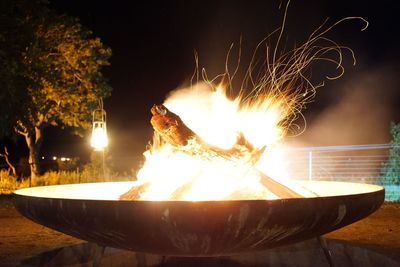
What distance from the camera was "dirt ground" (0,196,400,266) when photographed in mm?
4895

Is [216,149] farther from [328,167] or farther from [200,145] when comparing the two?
[328,167]

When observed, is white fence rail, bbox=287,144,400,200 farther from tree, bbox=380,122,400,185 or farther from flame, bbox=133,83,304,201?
flame, bbox=133,83,304,201

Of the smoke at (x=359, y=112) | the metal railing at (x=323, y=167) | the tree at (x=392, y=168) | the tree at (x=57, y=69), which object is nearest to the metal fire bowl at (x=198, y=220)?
the tree at (x=392, y=168)

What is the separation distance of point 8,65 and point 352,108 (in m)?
10.7

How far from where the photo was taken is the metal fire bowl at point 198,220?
2545 mm

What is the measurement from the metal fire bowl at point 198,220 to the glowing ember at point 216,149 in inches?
32.6

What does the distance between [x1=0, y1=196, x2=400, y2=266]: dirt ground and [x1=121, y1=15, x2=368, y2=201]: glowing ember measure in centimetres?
109

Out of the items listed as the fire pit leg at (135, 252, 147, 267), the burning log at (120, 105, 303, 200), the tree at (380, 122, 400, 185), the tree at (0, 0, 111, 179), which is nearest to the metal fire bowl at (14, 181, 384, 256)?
the burning log at (120, 105, 303, 200)

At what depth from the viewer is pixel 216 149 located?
3762mm

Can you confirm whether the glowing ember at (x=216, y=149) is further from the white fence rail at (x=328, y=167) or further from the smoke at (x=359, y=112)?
the smoke at (x=359, y=112)

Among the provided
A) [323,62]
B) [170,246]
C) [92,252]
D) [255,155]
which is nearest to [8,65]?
[92,252]

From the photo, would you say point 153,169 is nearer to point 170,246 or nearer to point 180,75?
point 170,246

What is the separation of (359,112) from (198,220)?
15.3m

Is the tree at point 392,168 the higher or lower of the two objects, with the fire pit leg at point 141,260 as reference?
higher
